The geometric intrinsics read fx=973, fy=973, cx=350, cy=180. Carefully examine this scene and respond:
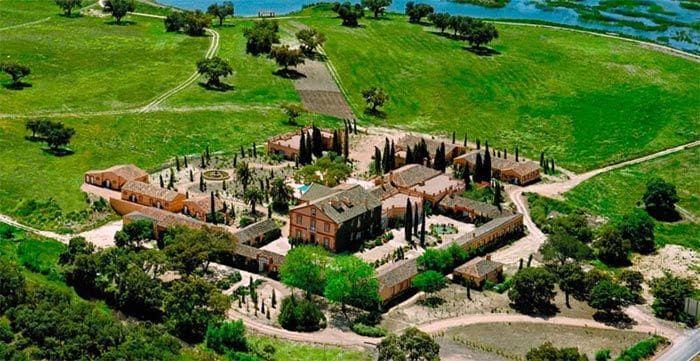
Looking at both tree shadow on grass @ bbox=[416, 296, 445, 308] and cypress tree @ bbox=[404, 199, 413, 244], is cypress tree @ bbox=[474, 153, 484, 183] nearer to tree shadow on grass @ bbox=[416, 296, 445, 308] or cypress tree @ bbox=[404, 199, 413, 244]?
cypress tree @ bbox=[404, 199, 413, 244]

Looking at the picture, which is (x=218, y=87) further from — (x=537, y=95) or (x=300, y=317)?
(x=300, y=317)

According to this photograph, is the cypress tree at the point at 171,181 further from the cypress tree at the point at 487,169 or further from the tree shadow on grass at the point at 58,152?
the cypress tree at the point at 487,169

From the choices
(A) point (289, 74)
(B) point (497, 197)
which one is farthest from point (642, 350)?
(A) point (289, 74)

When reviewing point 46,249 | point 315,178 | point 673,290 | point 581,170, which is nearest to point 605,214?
point 581,170

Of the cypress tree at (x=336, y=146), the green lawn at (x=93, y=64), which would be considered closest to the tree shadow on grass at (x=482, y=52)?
the green lawn at (x=93, y=64)

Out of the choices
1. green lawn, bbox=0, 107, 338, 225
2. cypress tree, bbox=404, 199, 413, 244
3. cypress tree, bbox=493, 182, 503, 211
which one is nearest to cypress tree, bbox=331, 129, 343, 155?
green lawn, bbox=0, 107, 338, 225

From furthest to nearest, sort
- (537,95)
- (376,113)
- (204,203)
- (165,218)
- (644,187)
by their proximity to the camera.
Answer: (537,95)
(376,113)
(644,187)
(204,203)
(165,218)
